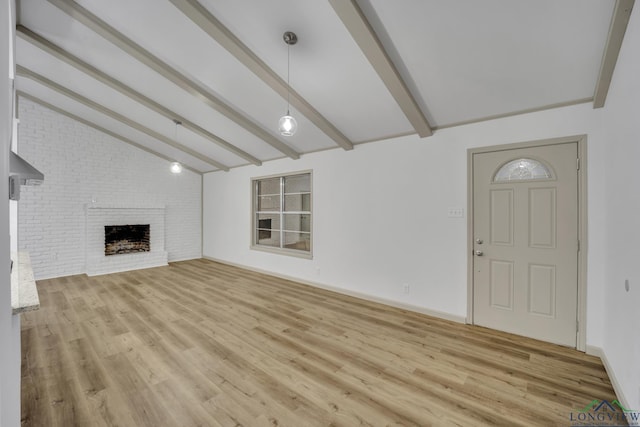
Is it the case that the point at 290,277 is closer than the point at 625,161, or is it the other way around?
the point at 625,161

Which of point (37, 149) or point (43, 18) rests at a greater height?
point (43, 18)

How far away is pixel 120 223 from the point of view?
20.8 ft

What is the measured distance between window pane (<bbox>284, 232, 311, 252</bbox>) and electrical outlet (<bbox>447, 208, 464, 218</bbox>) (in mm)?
2659

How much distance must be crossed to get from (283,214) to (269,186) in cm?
79

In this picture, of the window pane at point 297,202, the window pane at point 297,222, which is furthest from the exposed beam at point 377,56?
the window pane at point 297,222

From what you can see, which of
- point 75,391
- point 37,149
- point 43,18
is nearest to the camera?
point 75,391

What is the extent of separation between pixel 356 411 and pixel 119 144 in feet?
23.9

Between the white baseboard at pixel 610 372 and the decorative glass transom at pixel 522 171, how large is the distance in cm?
175

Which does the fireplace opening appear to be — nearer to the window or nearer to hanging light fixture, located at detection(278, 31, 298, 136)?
the window

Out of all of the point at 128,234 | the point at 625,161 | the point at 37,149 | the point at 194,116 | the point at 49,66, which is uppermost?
the point at 49,66

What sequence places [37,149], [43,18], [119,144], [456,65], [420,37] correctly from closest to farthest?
[420,37] → [456,65] → [43,18] → [37,149] → [119,144]

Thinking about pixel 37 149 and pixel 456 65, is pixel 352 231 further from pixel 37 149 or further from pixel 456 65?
pixel 37 149

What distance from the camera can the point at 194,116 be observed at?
4.56 metres

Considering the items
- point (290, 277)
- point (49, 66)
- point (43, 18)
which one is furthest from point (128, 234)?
point (43, 18)
